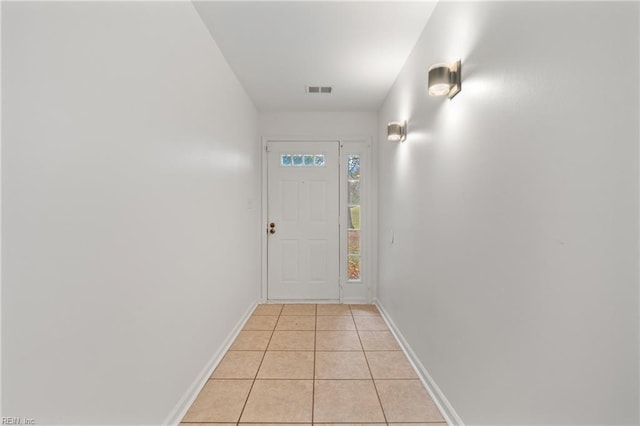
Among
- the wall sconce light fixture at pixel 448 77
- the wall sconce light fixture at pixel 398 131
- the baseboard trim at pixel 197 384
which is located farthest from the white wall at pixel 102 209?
the wall sconce light fixture at pixel 398 131

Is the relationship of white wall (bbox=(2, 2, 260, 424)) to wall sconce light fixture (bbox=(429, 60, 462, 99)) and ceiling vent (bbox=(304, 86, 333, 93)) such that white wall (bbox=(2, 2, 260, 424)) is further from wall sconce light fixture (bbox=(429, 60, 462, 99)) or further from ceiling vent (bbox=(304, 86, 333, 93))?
wall sconce light fixture (bbox=(429, 60, 462, 99))

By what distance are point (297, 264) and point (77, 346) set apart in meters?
2.95

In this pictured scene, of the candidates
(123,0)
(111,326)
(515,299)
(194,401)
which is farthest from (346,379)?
(123,0)

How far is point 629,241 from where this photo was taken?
2.29 ft

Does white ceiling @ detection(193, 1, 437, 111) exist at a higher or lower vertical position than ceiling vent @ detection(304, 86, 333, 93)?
higher

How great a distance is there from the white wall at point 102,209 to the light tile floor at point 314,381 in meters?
0.31

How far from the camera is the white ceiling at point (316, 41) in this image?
1.89m

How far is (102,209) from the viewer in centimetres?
111

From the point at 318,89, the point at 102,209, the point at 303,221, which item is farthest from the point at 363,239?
the point at 102,209

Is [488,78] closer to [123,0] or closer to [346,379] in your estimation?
[123,0]

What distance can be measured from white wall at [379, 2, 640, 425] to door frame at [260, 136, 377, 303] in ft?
6.33

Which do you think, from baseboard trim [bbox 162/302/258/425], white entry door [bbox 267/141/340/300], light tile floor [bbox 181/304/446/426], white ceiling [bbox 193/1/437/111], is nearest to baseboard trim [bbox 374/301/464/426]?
light tile floor [bbox 181/304/446/426]

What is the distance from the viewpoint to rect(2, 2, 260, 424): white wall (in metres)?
0.85

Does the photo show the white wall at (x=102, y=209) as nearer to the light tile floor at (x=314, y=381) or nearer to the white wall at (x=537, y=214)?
the light tile floor at (x=314, y=381)
